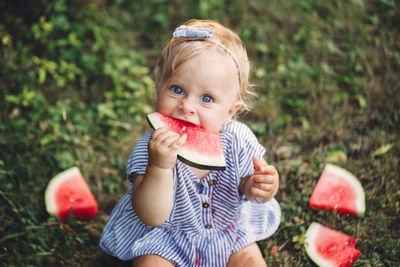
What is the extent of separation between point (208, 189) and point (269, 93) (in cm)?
200

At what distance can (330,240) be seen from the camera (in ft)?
9.60

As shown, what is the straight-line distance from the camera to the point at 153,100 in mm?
4082

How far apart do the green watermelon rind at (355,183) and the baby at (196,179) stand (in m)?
0.89

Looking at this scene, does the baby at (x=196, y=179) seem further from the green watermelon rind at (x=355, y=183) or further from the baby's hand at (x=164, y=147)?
the green watermelon rind at (x=355, y=183)

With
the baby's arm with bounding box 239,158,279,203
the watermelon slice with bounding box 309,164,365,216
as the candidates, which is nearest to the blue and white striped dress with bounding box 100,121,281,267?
the baby's arm with bounding box 239,158,279,203

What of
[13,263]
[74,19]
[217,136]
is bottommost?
[13,263]

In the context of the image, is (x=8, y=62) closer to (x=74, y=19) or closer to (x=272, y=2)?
(x=74, y=19)

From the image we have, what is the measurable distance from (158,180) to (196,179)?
39cm

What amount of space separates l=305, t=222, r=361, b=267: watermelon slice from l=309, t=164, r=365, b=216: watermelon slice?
224 millimetres

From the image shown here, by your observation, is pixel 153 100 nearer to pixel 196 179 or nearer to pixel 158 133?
pixel 196 179

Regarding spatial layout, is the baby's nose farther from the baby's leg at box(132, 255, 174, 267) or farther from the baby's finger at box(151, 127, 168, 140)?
the baby's leg at box(132, 255, 174, 267)

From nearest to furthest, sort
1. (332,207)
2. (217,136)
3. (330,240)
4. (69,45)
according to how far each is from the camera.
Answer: (217,136), (330,240), (332,207), (69,45)

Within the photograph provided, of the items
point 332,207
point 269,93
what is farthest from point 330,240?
point 269,93

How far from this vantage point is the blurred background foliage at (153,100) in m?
3.03
